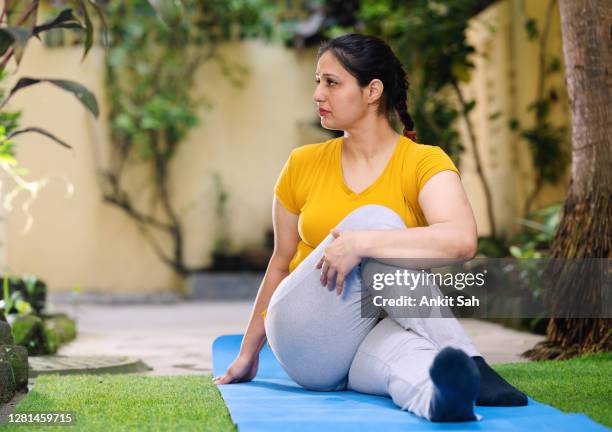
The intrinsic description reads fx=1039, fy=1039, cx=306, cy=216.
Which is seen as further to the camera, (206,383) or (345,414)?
(206,383)

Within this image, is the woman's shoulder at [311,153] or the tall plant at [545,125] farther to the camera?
the tall plant at [545,125]

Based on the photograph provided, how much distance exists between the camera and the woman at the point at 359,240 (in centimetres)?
249

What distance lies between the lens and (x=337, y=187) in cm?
284

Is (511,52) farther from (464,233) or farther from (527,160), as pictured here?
(464,233)

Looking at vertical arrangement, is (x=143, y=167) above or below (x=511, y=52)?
below

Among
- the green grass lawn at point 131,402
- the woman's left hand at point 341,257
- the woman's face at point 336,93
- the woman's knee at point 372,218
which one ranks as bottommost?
the green grass lawn at point 131,402

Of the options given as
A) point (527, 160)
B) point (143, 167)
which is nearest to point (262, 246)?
point (143, 167)

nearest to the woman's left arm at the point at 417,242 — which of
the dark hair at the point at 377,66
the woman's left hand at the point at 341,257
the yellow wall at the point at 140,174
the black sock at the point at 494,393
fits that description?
the woman's left hand at the point at 341,257

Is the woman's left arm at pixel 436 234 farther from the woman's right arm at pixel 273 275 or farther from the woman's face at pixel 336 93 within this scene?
the woman's right arm at pixel 273 275

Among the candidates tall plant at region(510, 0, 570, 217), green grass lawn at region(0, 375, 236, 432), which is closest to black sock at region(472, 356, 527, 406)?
green grass lawn at region(0, 375, 236, 432)

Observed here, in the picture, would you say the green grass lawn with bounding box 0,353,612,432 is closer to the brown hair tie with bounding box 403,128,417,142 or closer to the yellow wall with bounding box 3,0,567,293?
the brown hair tie with bounding box 403,128,417,142

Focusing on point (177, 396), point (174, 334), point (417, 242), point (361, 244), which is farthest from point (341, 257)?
point (174, 334)

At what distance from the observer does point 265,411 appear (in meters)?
2.45

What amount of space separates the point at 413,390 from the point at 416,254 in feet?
1.12
